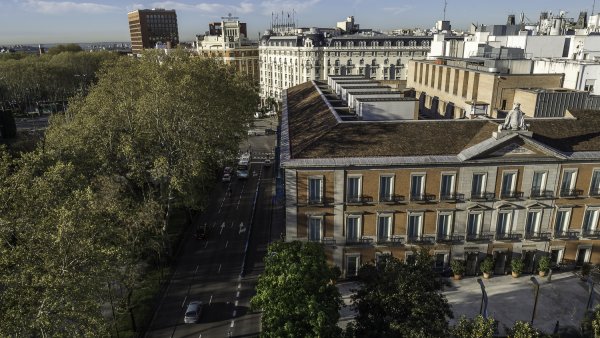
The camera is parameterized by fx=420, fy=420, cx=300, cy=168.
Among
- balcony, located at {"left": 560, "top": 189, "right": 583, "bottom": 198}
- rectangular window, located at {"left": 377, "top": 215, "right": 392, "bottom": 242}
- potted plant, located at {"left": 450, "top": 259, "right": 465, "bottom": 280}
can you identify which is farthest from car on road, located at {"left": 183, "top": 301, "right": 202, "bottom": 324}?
balcony, located at {"left": 560, "top": 189, "right": 583, "bottom": 198}

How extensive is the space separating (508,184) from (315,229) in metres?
20.1

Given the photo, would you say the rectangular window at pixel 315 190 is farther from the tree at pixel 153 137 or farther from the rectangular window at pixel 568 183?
the rectangular window at pixel 568 183

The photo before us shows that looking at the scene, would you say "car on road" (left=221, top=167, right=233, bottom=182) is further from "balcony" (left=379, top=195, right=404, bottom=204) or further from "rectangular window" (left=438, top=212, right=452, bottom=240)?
"rectangular window" (left=438, top=212, right=452, bottom=240)

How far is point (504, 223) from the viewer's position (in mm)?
44000

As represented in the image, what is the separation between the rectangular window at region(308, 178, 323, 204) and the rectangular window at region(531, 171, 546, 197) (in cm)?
2172

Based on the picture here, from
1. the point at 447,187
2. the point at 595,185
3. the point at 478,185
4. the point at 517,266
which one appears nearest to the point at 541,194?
the point at 595,185

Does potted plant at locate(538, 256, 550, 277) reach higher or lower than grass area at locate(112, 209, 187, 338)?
higher

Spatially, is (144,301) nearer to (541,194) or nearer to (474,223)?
(474,223)

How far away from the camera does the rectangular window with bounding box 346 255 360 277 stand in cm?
4381

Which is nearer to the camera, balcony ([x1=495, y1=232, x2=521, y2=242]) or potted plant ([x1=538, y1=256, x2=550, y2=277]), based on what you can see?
potted plant ([x1=538, y1=256, x2=550, y2=277])

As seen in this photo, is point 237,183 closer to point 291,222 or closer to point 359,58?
point 291,222

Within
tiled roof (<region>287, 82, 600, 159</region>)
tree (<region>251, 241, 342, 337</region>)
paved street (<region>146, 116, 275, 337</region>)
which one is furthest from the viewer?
tiled roof (<region>287, 82, 600, 159</region>)

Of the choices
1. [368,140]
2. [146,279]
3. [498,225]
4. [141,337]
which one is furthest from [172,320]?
[498,225]

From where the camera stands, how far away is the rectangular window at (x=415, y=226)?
42906 millimetres
